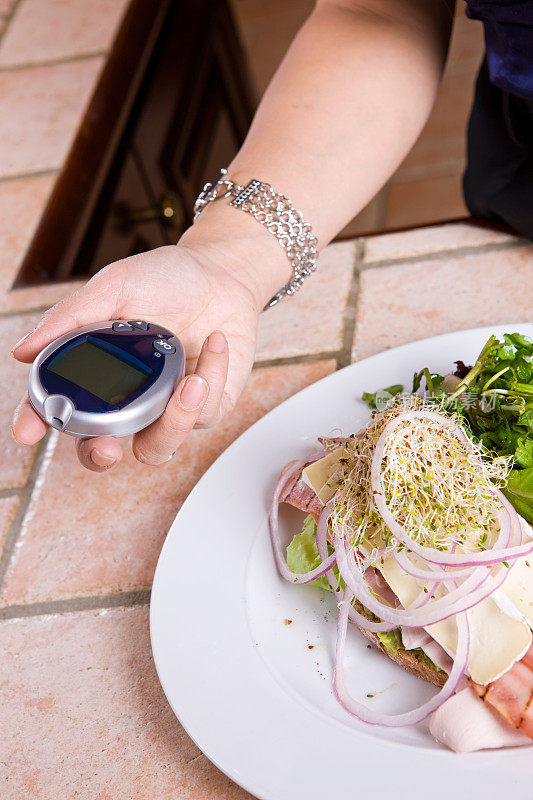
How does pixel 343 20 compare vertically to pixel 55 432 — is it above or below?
above

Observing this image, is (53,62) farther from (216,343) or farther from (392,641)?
(392,641)

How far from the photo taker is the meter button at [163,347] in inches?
36.7

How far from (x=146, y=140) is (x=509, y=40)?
1404mm

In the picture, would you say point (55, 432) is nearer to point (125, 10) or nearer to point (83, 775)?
point (83, 775)

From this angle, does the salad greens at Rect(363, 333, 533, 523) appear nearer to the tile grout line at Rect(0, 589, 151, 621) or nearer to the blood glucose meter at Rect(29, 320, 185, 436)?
the blood glucose meter at Rect(29, 320, 185, 436)

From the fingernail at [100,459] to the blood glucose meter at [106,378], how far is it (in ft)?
0.13

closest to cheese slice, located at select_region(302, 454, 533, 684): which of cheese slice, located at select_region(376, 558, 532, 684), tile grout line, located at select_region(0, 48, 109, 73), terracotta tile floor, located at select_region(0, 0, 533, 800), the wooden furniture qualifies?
cheese slice, located at select_region(376, 558, 532, 684)

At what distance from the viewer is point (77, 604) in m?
1.04

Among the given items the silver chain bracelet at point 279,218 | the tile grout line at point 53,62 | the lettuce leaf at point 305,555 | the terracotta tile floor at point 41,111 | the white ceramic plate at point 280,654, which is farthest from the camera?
the tile grout line at point 53,62

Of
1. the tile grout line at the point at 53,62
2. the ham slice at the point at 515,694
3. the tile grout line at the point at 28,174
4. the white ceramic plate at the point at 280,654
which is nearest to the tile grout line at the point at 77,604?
the white ceramic plate at the point at 280,654

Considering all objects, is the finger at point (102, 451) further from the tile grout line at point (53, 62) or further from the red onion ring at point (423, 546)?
the tile grout line at point (53, 62)

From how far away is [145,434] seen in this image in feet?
3.14

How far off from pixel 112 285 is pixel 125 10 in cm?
183

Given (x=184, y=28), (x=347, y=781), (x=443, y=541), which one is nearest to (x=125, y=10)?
(x=184, y=28)
